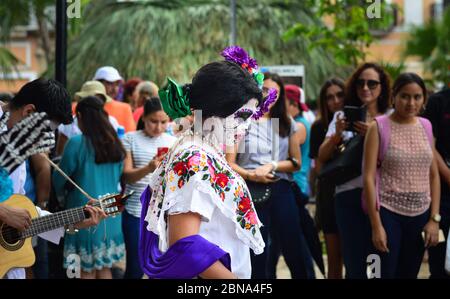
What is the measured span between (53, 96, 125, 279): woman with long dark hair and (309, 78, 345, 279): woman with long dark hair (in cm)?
157

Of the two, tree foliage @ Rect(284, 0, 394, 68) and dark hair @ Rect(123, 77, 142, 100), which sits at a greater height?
tree foliage @ Rect(284, 0, 394, 68)

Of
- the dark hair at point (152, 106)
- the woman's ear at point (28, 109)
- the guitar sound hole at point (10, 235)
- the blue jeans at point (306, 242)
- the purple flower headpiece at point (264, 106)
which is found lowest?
the blue jeans at point (306, 242)

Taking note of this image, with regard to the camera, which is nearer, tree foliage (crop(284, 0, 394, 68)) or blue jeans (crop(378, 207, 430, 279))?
blue jeans (crop(378, 207, 430, 279))

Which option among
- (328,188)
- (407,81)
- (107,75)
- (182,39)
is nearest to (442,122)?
(407,81)

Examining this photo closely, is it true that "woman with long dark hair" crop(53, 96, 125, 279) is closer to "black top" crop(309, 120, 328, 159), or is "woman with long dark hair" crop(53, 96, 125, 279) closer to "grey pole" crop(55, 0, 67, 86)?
"grey pole" crop(55, 0, 67, 86)

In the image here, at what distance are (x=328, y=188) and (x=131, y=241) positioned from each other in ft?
5.13

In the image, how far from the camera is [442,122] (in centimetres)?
659

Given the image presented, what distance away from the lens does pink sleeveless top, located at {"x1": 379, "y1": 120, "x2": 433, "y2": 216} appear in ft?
19.7

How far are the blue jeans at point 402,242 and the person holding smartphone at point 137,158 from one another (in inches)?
74.9

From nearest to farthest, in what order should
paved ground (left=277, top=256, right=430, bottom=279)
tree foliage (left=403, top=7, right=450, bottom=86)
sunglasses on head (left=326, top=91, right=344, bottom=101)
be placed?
sunglasses on head (left=326, top=91, right=344, bottom=101)
paved ground (left=277, top=256, right=430, bottom=279)
tree foliage (left=403, top=7, right=450, bottom=86)

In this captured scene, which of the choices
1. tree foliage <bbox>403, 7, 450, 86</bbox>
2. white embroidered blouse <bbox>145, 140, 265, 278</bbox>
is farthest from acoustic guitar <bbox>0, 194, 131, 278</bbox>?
tree foliage <bbox>403, 7, 450, 86</bbox>

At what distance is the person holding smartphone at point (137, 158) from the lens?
7016 millimetres

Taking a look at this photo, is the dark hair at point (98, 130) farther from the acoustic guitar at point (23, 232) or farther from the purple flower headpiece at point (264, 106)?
the purple flower headpiece at point (264, 106)

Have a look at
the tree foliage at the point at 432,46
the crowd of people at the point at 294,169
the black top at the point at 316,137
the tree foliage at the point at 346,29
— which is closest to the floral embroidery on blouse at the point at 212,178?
the crowd of people at the point at 294,169
